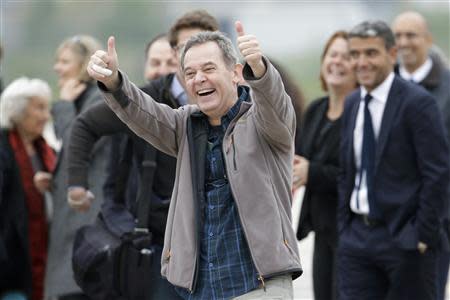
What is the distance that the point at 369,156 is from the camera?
22.7 feet

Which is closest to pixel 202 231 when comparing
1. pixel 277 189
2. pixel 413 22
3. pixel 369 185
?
pixel 277 189

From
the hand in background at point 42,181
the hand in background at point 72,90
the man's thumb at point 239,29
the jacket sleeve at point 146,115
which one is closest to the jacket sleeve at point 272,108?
the man's thumb at point 239,29

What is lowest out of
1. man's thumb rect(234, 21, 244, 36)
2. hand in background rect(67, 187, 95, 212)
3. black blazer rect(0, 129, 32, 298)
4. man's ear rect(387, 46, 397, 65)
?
black blazer rect(0, 129, 32, 298)

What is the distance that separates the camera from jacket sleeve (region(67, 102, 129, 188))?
6.36 metres

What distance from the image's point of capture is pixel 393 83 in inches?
273

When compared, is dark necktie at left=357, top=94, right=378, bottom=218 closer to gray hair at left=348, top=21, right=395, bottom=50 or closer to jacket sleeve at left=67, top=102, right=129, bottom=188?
gray hair at left=348, top=21, right=395, bottom=50

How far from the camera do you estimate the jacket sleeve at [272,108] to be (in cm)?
465

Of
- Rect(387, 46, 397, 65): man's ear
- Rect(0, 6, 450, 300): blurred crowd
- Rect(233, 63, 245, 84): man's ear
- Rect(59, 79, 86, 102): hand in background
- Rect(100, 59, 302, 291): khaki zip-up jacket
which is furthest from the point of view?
Rect(59, 79, 86, 102): hand in background

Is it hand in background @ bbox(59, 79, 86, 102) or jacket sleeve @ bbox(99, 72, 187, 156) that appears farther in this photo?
hand in background @ bbox(59, 79, 86, 102)

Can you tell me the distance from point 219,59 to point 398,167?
6.90 feet

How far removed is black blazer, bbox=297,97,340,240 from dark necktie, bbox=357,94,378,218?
0.68 m

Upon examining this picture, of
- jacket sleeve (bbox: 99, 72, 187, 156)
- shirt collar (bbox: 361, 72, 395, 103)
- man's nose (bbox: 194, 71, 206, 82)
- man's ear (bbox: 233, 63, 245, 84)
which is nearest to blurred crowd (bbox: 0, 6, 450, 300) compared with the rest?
shirt collar (bbox: 361, 72, 395, 103)

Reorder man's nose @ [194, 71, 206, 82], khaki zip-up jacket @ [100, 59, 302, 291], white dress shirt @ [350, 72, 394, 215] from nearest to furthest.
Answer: khaki zip-up jacket @ [100, 59, 302, 291], man's nose @ [194, 71, 206, 82], white dress shirt @ [350, 72, 394, 215]

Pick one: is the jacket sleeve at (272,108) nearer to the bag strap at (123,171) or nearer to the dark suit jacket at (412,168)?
the bag strap at (123,171)
